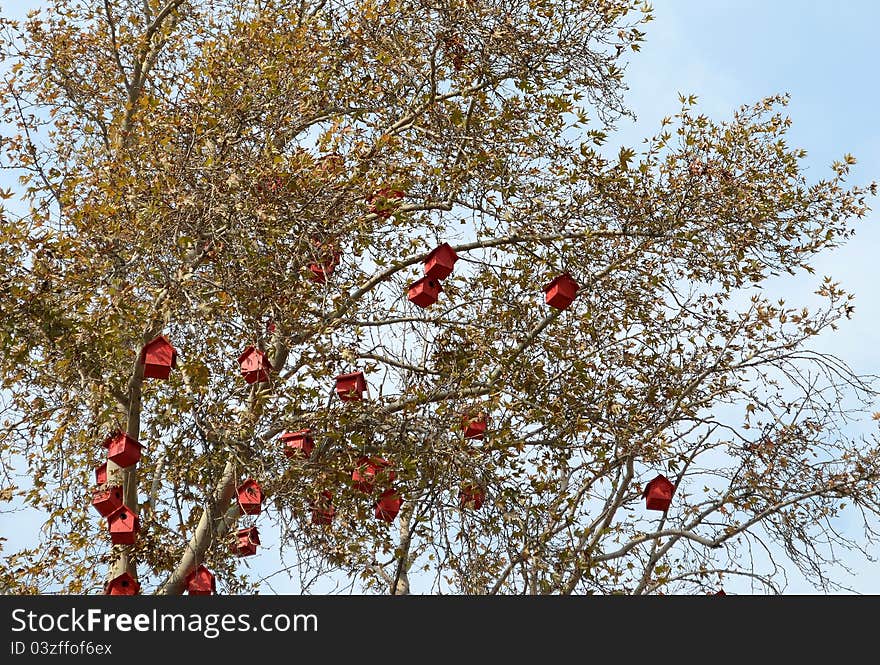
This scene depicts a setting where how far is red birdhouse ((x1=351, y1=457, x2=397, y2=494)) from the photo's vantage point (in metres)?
6.43

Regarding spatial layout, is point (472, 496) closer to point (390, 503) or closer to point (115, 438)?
point (390, 503)

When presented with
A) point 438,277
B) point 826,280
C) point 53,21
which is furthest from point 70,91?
point 826,280

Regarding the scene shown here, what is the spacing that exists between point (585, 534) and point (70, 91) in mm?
6344

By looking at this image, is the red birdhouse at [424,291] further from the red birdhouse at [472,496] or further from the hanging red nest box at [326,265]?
the red birdhouse at [472,496]

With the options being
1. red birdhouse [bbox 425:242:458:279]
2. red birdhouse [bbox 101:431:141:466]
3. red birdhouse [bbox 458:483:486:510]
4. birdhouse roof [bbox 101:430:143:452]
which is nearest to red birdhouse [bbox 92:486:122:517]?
red birdhouse [bbox 101:431:141:466]

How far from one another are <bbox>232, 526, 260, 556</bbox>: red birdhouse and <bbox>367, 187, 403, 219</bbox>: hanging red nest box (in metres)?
2.33

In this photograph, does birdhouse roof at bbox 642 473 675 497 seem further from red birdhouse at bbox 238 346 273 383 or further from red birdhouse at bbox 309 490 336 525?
red birdhouse at bbox 238 346 273 383

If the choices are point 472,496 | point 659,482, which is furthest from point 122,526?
point 659,482

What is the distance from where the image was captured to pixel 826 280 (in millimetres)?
8188

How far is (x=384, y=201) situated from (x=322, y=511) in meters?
2.12

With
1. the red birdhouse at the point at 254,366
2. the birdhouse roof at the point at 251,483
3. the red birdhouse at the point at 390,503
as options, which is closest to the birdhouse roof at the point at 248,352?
the red birdhouse at the point at 254,366

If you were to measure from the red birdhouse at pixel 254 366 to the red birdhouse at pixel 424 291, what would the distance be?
40.9 inches

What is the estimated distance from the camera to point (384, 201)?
22.5 ft

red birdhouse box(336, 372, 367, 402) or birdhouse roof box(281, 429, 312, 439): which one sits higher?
red birdhouse box(336, 372, 367, 402)
